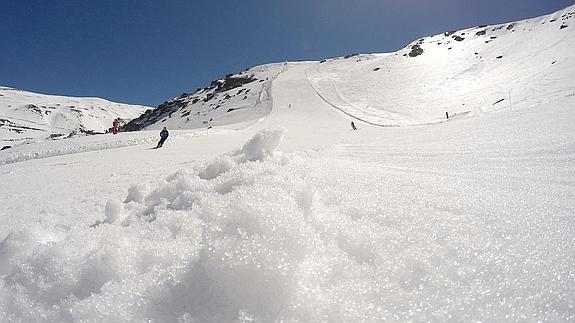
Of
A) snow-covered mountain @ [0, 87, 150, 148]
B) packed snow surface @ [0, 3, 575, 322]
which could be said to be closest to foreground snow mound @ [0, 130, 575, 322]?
packed snow surface @ [0, 3, 575, 322]

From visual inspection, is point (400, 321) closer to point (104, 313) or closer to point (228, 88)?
point (104, 313)

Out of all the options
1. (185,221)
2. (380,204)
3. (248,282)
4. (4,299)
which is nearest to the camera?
(248,282)

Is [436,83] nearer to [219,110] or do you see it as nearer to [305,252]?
[219,110]

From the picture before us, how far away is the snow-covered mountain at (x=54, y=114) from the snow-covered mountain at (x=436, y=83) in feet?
161

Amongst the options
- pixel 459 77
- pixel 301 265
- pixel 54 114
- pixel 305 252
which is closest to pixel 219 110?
pixel 459 77

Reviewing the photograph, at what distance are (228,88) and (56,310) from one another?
7086 cm

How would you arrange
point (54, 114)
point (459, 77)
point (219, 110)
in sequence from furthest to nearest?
point (54, 114) < point (219, 110) < point (459, 77)

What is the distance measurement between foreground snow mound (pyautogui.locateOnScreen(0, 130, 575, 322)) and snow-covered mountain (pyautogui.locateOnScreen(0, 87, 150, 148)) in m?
92.6

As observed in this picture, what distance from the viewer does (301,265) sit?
5.90ft

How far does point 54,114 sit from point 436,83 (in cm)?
13267

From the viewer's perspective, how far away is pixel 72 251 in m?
2.05

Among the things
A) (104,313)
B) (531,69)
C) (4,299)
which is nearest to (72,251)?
(4,299)

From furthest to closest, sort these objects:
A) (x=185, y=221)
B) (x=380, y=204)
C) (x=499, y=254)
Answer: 1. (x=380, y=204)
2. (x=185, y=221)
3. (x=499, y=254)

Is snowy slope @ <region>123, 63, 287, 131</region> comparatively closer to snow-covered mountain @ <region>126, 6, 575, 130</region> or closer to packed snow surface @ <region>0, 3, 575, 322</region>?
snow-covered mountain @ <region>126, 6, 575, 130</region>
